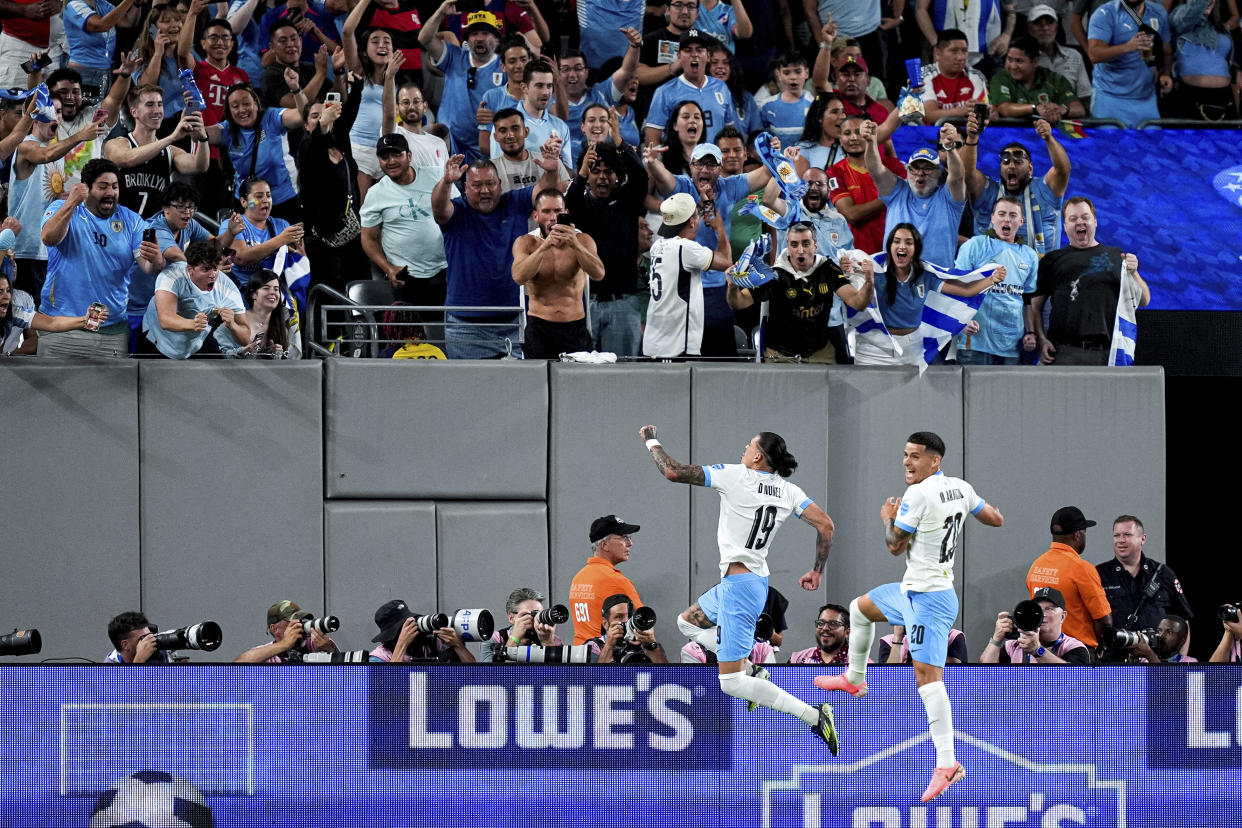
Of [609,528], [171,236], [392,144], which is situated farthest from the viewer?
[392,144]

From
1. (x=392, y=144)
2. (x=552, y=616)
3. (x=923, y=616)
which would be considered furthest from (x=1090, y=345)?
(x=392, y=144)

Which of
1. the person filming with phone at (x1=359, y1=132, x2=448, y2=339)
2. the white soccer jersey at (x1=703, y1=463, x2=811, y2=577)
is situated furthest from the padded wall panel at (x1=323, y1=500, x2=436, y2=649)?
the white soccer jersey at (x1=703, y1=463, x2=811, y2=577)

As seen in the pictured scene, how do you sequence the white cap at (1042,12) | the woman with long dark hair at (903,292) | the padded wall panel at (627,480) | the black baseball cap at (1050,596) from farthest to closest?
the white cap at (1042,12)
the padded wall panel at (627,480)
the woman with long dark hair at (903,292)
the black baseball cap at (1050,596)

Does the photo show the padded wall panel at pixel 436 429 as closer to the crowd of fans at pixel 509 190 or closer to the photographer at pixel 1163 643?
the crowd of fans at pixel 509 190

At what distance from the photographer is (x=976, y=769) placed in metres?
10.3

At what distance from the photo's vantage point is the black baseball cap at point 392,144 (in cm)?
1383

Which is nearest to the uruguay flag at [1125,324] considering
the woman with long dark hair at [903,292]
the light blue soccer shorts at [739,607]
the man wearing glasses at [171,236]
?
the woman with long dark hair at [903,292]

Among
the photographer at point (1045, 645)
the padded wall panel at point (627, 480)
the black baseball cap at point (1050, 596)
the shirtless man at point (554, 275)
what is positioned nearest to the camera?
the photographer at point (1045, 645)

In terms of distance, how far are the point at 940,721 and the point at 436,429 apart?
17.1ft

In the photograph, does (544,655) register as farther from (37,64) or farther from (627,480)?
(37,64)

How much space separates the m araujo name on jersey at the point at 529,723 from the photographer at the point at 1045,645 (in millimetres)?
2411

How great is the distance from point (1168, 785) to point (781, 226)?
5409 millimetres

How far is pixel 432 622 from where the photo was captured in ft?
36.6

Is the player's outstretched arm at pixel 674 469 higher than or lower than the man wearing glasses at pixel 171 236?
lower
